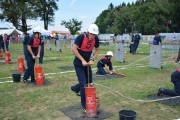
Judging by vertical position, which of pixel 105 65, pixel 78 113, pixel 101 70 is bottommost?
pixel 78 113

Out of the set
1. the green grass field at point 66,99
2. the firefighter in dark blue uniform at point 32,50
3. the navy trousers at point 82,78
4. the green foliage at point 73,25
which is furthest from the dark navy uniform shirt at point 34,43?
the green foliage at point 73,25

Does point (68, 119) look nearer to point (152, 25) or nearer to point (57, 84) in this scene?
point (57, 84)

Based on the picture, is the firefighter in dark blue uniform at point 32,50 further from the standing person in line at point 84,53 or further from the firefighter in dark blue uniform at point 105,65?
the standing person in line at point 84,53

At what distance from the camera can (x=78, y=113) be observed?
5840 mm

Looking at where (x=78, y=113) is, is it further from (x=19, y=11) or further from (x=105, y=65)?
(x=19, y=11)

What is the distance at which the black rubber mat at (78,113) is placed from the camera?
219 inches

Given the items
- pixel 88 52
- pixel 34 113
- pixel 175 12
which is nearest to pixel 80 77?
pixel 88 52

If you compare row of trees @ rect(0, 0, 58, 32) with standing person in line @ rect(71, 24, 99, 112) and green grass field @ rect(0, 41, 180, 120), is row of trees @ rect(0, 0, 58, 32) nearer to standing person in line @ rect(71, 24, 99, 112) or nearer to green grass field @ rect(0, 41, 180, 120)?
green grass field @ rect(0, 41, 180, 120)

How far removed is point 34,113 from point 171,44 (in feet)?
68.0

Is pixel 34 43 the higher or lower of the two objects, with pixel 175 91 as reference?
higher

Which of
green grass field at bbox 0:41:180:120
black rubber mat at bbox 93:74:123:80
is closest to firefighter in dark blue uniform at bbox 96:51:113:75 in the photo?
black rubber mat at bbox 93:74:123:80

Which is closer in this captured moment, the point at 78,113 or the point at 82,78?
the point at 82,78

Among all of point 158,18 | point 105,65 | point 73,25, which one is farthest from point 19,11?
point 105,65

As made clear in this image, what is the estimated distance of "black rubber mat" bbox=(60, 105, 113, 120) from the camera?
5.57 m
